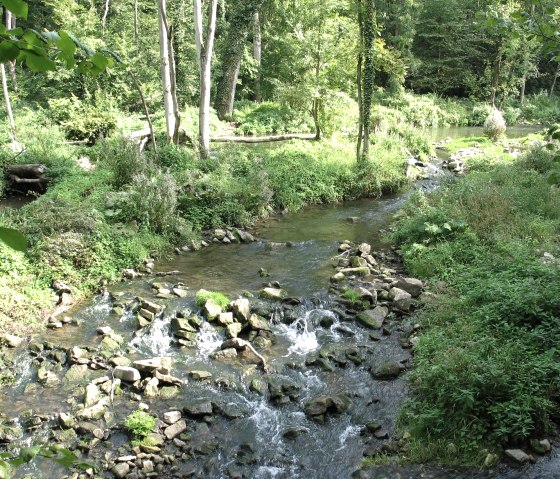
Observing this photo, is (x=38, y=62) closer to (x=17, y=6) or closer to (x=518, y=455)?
(x=17, y=6)

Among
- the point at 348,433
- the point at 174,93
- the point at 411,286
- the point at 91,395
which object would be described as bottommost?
the point at 348,433

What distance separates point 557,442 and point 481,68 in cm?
4426

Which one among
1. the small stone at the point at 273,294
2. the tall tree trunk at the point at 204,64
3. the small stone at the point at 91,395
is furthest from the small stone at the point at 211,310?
the tall tree trunk at the point at 204,64

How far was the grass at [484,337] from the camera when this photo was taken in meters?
5.07

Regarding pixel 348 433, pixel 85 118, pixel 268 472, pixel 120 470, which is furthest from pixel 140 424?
pixel 85 118

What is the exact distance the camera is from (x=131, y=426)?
571 cm

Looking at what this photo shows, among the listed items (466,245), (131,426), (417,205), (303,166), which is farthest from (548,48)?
(303,166)

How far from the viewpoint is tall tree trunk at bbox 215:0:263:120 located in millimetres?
21498

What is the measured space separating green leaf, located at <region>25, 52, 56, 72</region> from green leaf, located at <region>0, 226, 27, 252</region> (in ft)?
1.75

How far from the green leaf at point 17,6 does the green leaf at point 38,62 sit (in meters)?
0.11

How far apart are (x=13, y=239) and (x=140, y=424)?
202 inches

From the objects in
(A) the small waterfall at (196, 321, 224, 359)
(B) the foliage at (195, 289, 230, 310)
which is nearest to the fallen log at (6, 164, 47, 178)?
(B) the foliage at (195, 289, 230, 310)

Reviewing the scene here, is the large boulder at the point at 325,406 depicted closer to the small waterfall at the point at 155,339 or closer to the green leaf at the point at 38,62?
the small waterfall at the point at 155,339

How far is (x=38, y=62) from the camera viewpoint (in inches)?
56.0
